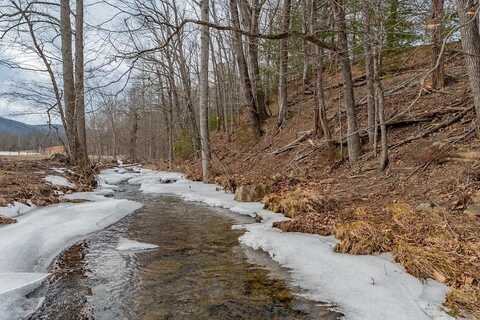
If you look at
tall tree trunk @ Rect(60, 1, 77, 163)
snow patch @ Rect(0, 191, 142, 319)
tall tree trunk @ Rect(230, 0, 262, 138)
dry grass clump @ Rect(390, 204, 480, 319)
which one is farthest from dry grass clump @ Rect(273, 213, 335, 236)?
tall tree trunk @ Rect(230, 0, 262, 138)

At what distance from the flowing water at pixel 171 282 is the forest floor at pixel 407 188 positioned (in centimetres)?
127

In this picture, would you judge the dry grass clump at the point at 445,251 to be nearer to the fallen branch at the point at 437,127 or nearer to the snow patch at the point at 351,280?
the snow patch at the point at 351,280

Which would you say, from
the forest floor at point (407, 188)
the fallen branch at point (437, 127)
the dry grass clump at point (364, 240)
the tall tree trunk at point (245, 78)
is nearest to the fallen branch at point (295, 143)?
the forest floor at point (407, 188)

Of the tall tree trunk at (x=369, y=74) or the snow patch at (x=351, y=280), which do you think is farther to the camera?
the tall tree trunk at (x=369, y=74)

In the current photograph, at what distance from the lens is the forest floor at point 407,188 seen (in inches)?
155

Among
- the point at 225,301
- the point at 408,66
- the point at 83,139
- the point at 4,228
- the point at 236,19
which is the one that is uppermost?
the point at 236,19

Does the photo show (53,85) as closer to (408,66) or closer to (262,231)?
(262,231)

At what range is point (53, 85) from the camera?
1408 cm

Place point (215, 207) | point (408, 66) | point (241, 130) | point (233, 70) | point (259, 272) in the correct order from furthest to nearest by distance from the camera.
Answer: point (233, 70), point (241, 130), point (408, 66), point (215, 207), point (259, 272)

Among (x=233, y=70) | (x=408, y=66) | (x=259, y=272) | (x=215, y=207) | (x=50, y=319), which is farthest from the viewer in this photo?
(x=233, y=70)

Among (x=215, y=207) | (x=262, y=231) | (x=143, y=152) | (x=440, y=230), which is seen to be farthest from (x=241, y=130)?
(x=143, y=152)

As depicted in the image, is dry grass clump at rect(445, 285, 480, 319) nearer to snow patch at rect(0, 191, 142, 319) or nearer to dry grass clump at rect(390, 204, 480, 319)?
dry grass clump at rect(390, 204, 480, 319)

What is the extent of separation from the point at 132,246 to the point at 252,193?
13.9 ft

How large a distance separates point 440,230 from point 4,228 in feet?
20.1
